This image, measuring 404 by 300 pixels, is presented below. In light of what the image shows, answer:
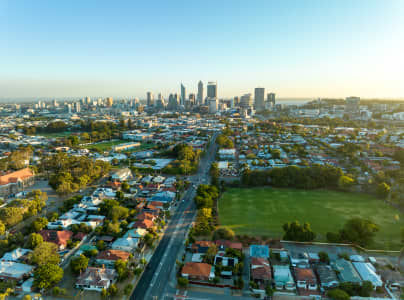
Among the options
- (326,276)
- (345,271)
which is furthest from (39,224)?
(345,271)

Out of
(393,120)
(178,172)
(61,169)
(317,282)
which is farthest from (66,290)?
(393,120)

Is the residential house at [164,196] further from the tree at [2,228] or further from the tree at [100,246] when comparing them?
the tree at [2,228]

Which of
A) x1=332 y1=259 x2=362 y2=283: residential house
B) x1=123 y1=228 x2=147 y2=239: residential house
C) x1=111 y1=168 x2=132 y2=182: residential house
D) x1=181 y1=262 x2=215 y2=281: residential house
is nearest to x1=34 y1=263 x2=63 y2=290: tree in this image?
x1=123 y1=228 x2=147 y2=239: residential house

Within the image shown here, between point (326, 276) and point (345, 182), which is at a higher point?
point (345, 182)

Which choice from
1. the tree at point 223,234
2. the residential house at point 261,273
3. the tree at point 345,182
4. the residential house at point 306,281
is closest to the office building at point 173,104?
the tree at point 345,182

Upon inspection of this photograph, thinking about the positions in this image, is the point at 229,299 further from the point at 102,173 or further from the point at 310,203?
the point at 102,173

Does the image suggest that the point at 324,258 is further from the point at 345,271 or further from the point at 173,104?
the point at 173,104

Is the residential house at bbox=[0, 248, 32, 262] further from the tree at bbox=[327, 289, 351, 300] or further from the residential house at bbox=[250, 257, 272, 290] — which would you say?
the tree at bbox=[327, 289, 351, 300]
